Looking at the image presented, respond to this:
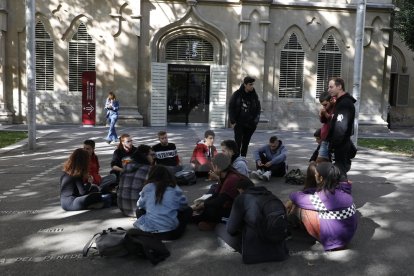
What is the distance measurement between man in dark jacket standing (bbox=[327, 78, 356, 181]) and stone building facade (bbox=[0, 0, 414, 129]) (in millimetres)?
13418

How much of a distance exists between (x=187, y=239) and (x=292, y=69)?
1653 cm

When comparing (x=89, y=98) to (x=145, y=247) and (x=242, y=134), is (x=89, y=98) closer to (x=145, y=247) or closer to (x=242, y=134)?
A: (x=242, y=134)

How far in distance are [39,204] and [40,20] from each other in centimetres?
1442

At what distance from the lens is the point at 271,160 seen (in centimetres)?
891

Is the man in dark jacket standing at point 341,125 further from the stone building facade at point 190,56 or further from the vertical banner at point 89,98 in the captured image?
the vertical banner at point 89,98

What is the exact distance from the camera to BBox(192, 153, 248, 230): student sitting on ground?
209 inches

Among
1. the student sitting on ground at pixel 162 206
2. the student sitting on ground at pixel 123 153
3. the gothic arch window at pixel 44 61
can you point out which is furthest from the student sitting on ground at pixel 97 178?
the gothic arch window at pixel 44 61

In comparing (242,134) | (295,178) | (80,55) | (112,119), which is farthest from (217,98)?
(295,178)

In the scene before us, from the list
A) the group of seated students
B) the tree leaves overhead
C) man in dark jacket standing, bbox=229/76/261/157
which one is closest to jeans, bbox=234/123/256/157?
man in dark jacket standing, bbox=229/76/261/157

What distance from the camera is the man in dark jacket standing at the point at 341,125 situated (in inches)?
260

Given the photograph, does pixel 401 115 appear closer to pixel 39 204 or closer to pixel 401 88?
pixel 401 88

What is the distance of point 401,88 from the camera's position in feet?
83.8

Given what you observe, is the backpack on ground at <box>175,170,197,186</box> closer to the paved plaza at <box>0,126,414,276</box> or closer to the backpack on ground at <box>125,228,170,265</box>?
the paved plaza at <box>0,126,414,276</box>

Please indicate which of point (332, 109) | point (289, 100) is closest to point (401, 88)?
point (289, 100)
